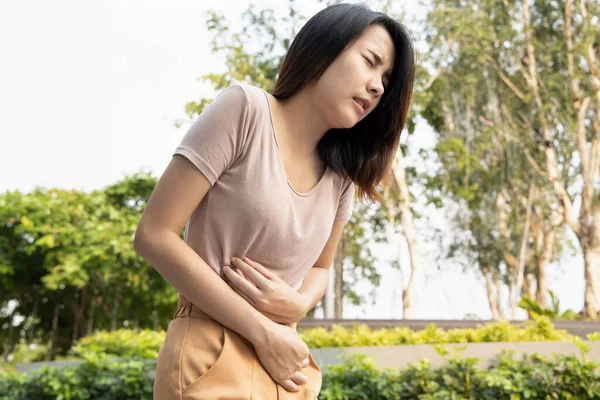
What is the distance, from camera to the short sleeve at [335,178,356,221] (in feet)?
4.39

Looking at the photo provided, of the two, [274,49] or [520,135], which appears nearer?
[274,49]

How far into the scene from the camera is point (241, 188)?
112cm

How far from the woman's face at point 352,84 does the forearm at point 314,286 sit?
284 mm

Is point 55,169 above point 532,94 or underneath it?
underneath

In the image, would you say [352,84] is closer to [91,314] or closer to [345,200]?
[345,200]

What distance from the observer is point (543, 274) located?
45.3ft

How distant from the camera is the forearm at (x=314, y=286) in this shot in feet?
4.09

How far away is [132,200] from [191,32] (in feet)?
10.9

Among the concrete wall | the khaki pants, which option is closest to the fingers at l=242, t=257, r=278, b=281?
the khaki pants

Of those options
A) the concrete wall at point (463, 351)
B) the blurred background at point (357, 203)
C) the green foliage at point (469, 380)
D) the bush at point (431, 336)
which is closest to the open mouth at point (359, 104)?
the green foliage at point (469, 380)

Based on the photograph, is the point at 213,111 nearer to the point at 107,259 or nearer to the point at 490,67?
the point at 107,259

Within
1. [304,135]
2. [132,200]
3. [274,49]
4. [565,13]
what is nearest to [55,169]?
[132,200]

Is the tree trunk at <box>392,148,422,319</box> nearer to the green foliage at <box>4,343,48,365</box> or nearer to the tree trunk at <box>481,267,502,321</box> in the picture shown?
the tree trunk at <box>481,267,502,321</box>

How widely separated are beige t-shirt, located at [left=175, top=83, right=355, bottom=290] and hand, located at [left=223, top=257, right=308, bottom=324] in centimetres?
2
